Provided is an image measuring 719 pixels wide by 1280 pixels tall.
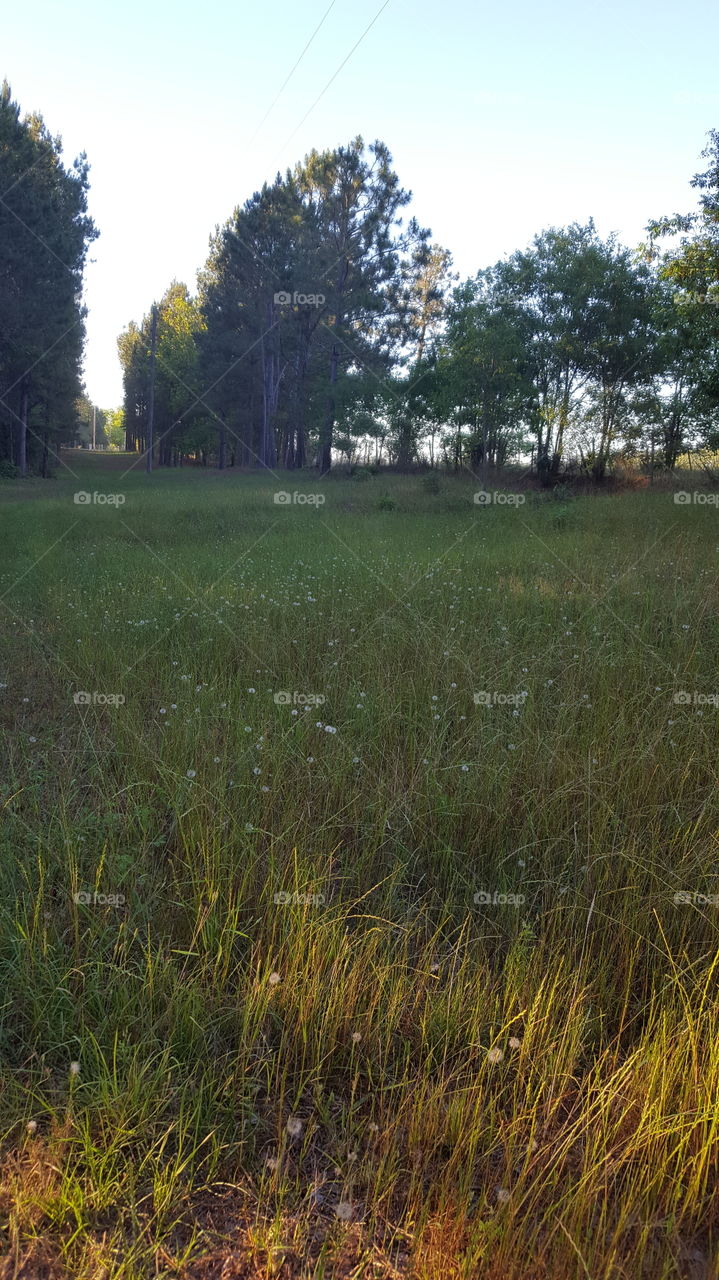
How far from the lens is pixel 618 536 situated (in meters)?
11.4

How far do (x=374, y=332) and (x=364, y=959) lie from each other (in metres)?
31.7

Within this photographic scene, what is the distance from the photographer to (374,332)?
30344 mm

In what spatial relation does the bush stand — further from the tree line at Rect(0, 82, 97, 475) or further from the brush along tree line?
the tree line at Rect(0, 82, 97, 475)

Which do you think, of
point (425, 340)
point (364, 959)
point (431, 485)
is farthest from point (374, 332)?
point (364, 959)

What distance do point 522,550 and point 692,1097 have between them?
8646 mm

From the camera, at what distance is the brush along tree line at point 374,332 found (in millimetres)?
23000

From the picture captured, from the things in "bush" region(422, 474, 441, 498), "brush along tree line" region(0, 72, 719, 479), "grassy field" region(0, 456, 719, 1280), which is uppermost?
"brush along tree line" region(0, 72, 719, 479)

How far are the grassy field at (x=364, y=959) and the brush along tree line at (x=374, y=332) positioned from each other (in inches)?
489

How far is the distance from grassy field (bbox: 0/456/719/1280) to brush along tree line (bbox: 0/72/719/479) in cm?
1241

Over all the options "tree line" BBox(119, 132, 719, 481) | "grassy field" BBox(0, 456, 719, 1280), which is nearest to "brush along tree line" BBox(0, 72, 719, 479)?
"tree line" BBox(119, 132, 719, 481)

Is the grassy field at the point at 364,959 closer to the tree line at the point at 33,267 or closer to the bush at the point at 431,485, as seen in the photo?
the bush at the point at 431,485

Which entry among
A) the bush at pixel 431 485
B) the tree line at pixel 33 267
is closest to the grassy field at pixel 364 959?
the bush at pixel 431 485

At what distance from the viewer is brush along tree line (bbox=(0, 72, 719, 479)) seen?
23.0 meters

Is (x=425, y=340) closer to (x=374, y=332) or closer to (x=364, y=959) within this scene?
(x=374, y=332)
